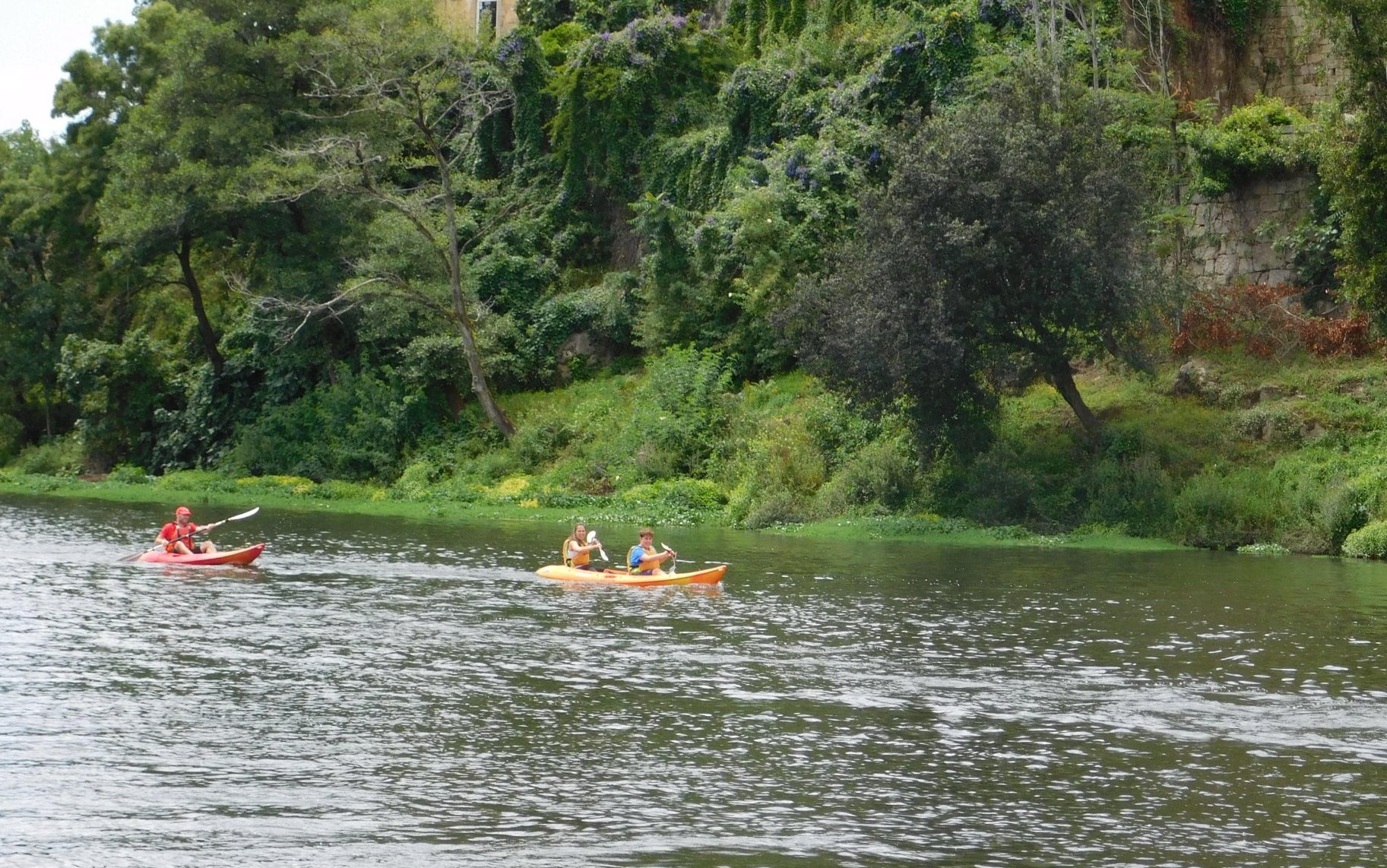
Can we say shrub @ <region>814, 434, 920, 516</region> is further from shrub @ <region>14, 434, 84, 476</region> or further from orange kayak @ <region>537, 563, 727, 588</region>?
shrub @ <region>14, 434, 84, 476</region>

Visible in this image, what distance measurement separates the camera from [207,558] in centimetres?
2797

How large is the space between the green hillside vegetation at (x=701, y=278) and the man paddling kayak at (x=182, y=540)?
1233 cm

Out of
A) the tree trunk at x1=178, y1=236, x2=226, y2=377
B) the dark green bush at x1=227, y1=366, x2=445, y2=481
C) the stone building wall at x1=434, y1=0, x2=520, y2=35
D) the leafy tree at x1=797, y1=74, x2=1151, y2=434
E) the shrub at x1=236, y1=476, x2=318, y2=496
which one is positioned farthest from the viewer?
the stone building wall at x1=434, y1=0, x2=520, y2=35

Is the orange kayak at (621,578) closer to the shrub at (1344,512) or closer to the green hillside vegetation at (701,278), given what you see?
the green hillside vegetation at (701,278)

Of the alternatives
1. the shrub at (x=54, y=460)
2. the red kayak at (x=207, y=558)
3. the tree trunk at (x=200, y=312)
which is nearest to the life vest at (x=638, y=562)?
the red kayak at (x=207, y=558)

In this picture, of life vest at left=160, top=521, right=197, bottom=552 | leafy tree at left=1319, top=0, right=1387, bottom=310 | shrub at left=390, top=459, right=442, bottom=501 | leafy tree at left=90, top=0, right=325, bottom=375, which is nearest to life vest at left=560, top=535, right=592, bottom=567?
life vest at left=160, top=521, right=197, bottom=552

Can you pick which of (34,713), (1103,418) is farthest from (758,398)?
(34,713)

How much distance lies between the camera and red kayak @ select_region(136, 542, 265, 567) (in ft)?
91.4

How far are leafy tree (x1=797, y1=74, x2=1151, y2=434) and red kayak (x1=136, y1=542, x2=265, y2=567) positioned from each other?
1344 centimetres

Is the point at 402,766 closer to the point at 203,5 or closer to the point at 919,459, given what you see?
the point at 919,459

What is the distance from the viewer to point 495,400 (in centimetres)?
5016

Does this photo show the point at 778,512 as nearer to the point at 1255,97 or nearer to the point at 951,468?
the point at 951,468

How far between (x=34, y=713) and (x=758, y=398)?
1153 inches

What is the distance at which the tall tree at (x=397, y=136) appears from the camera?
148 ft
